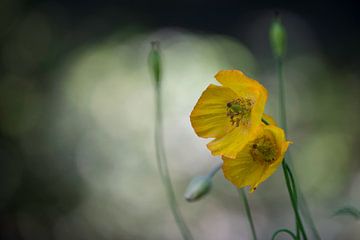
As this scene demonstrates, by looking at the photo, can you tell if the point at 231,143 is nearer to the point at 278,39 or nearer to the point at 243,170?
the point at 243,170

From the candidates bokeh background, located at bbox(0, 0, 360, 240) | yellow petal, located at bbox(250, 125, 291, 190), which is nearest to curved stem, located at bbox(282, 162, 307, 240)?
yellow petal, located at bbox(250, 125, 291, 190)

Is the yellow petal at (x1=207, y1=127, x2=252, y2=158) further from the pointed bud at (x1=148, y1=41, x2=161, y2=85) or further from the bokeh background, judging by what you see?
the bokeh background

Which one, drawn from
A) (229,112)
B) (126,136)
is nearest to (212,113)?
(229,112)

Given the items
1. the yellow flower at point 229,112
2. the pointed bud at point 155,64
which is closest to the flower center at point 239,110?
the yellow flower at point 229,112

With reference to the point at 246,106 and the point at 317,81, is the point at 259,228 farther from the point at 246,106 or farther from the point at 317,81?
the point at 246,106

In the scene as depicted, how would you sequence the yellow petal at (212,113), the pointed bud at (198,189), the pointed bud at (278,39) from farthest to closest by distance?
1. the pointed bud at (278,39)
2. the pointed bud at (198,189)
3. the yellow petal at (212,113)

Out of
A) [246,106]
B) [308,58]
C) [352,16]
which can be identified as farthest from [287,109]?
[246,106]

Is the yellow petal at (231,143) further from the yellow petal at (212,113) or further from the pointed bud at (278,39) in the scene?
the pointed bud at (278,39)

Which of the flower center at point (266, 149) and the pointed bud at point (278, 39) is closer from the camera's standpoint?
the flower center at point (266, 149)
